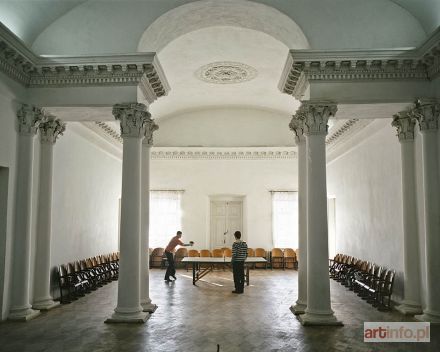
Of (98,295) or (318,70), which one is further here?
(98,295)

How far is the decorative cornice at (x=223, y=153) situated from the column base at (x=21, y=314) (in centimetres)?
1055

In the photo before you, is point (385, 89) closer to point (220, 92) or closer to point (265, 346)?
point (265, 346)

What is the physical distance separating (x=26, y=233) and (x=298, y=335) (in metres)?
5.77

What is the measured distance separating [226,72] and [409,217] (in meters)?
7.42

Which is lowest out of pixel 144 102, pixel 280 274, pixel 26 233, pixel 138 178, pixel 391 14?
pixel 280 274

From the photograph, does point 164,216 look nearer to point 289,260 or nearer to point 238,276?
point 289,260

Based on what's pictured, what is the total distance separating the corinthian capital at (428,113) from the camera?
8539mm

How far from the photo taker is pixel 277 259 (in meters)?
18.1

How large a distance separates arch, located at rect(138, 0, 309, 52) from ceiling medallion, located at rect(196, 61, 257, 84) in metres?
3.35

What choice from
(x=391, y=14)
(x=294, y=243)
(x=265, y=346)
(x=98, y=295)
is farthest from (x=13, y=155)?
(x=294, y=243)

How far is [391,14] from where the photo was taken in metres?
8.96

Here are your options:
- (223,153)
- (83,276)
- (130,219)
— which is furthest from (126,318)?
(223,153)

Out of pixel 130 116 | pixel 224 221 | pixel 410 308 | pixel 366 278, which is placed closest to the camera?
pixel 130 116

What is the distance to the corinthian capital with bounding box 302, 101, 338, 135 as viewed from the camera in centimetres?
850
